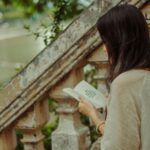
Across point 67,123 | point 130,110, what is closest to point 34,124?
point 67,123

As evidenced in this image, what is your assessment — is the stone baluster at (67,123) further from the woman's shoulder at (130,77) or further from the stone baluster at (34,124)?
the woman's shoulder at (130,77)

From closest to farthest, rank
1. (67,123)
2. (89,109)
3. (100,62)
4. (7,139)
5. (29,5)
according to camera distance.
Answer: (89,109)
(100,62)
(67,123)
(7,139)
(29,5)

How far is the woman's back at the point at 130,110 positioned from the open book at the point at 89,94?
1.54ft

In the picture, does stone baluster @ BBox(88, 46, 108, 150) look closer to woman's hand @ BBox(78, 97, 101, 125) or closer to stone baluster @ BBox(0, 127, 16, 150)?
woman's hand @ BBox(78, 97, 101, 125)

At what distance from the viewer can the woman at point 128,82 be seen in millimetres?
2686

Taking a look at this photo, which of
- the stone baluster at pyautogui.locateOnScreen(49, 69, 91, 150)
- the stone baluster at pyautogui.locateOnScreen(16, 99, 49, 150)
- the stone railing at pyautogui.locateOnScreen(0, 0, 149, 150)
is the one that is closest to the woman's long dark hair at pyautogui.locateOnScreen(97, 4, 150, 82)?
the stone railing at pyautogui.locateOnScreen(0, 0, 149, 150)

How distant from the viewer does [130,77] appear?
8.82 feet

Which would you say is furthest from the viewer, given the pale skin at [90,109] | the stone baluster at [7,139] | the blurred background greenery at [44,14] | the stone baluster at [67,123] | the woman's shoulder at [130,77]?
the blurred background greenery at [44,14]

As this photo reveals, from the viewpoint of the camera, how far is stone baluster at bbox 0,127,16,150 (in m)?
3.74

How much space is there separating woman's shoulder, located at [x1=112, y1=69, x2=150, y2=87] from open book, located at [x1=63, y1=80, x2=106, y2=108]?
0.51 m

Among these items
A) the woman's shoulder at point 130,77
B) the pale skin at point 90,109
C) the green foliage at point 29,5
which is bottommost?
the pale skin at point 90,109

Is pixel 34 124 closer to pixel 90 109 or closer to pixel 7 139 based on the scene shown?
pixel 7 139

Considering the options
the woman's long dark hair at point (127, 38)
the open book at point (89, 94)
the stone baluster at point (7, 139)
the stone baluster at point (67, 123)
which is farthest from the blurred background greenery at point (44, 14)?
the woman's long dark hair at point (127, 38)

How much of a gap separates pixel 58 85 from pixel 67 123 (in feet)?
0.76
